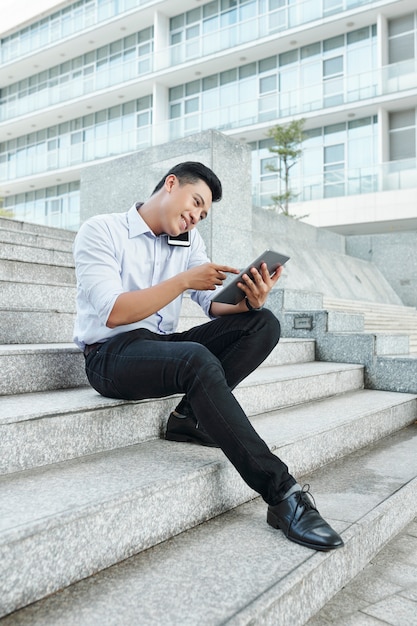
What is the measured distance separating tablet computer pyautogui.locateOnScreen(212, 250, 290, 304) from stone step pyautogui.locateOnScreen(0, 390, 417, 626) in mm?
680

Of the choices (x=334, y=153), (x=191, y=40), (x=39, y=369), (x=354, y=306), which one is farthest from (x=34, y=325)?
(x=191, y=40)

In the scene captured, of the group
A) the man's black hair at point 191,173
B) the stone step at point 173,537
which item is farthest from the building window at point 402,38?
the stone step at point 173,537

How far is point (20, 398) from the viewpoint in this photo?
2.36 m

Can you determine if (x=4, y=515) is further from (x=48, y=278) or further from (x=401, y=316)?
(x=401, y=316)

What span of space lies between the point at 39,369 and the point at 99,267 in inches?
25.1

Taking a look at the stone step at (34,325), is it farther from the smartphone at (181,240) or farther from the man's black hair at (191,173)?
the man's black hair at (191,173)

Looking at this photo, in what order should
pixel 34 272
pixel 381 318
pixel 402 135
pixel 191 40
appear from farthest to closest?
1. pixel 191 40
2. pixel 402 135
3. pixel 381 318
4. pixel 34 272

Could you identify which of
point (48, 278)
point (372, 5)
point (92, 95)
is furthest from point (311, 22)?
point (48, 278)

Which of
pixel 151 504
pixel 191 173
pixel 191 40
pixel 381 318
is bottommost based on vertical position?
pixel 151 504

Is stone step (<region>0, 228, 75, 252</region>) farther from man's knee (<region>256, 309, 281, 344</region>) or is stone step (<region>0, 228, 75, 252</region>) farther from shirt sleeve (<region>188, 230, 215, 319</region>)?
man's knee (<region>256, 309, 281, 344</region>)

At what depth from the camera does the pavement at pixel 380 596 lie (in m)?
1.70

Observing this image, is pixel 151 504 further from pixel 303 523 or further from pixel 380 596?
pixel 380 596

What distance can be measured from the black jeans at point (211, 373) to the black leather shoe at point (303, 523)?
42 millimetres

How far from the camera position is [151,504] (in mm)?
1815
